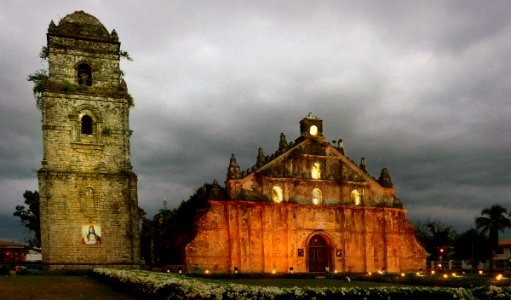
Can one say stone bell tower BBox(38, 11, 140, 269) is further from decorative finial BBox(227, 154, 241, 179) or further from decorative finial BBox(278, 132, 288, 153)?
decorative finial BBox(278, 132, 288, 153)

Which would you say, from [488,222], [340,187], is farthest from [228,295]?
[488,222]

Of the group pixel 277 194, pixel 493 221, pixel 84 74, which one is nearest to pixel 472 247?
pixel 493 221

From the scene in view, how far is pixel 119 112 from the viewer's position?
35.3m

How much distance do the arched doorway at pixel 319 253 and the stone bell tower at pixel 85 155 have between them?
47.0 feet

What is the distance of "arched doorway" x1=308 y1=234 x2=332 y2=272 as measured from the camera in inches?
1604

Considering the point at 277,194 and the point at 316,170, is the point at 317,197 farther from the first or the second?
the point at 277,194

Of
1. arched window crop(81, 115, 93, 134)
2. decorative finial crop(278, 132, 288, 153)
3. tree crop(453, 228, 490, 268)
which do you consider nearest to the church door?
decorative finial crop(278, 132, 288, 153)

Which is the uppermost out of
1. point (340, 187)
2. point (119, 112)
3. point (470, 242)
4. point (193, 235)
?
point (119, 112)

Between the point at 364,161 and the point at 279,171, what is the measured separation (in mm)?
8775

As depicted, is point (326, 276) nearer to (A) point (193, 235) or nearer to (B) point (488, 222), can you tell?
(A) point (193, 235)

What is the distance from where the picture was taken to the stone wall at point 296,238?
3762 centimetres

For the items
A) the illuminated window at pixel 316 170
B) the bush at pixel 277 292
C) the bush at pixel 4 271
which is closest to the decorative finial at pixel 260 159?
the illuminated window at pixel 316 170

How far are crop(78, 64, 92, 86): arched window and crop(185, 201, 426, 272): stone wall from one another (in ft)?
41.1

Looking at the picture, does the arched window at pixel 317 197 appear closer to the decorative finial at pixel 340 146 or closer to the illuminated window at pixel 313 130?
the decorative finial at pixel 340 146
